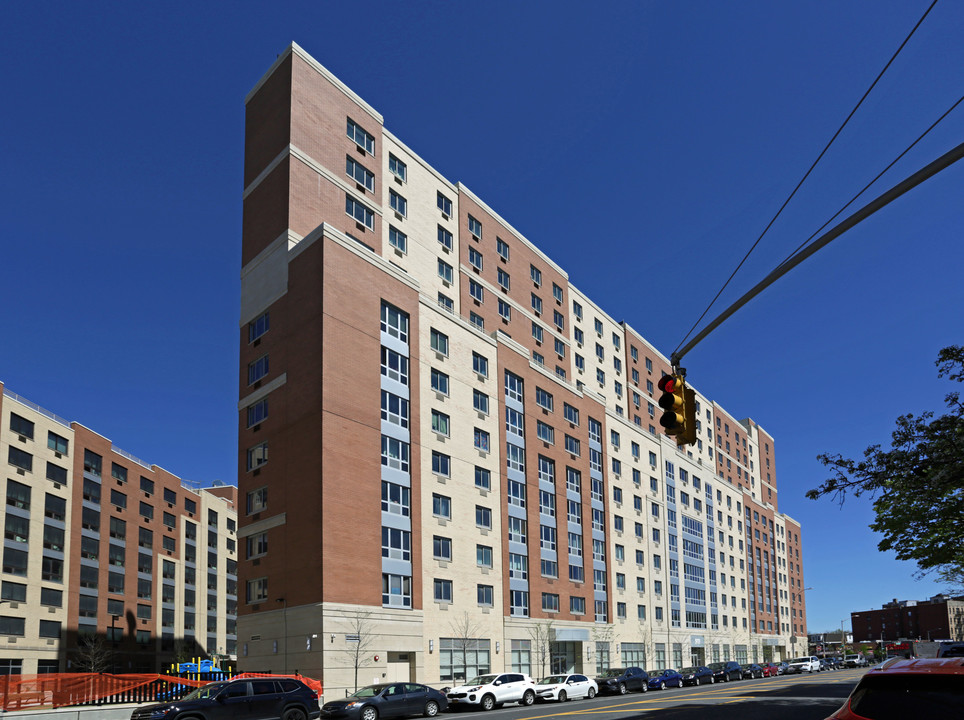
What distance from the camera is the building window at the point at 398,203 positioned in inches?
2245

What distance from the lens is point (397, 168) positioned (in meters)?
58.4

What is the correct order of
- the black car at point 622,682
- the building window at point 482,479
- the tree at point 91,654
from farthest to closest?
the tree at point 91,654 < the building window at point 482,479 < the black car at point 622,682

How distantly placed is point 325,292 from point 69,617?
45.4 m

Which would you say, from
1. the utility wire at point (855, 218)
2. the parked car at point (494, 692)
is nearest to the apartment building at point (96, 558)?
the parked car at point (494, 692)

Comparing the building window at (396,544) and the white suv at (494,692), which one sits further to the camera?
the building window at (396,544)

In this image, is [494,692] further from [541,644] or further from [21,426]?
[21,426]

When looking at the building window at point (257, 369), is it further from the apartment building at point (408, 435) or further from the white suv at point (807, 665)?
the white suv at point (807, 665)

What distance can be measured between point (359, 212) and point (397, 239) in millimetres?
3680

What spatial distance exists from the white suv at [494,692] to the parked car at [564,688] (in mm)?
1271

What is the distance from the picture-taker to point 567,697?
43969 mm

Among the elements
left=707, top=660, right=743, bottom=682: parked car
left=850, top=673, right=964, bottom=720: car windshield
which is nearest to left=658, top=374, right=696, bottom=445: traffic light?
left=850, top=673, right=964, bottom=720: car windshield

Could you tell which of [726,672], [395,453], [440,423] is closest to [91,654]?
[440,423]

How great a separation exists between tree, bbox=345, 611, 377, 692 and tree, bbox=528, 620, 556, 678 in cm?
1757

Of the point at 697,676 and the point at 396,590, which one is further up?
the point at 396,590
